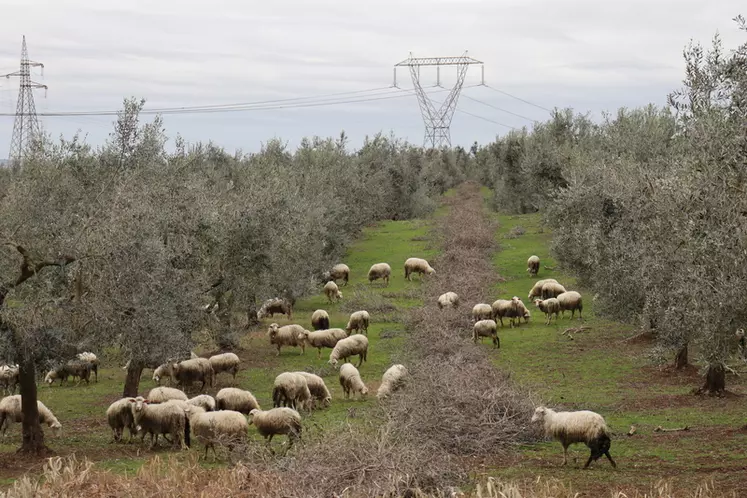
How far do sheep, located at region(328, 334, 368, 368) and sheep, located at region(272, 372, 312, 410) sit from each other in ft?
24.0

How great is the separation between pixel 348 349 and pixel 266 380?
11.7 ft

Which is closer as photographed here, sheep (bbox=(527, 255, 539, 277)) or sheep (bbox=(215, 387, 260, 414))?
sheep (bbox=(215, 387, 260, 414))

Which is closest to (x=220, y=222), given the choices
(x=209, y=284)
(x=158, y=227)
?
(x=209, y=284)

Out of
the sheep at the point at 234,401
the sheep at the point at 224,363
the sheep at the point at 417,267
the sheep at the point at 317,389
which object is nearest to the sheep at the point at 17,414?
the sheep at the point at 234,401

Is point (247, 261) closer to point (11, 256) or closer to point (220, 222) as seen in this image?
point (220, 222)

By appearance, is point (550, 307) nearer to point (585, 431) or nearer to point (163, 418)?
point (585, 431)

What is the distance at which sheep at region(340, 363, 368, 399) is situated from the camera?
1059 inches

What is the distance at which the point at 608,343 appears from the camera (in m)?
35.1

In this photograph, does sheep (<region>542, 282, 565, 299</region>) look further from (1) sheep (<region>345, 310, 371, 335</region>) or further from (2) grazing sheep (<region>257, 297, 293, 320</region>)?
(2) grazing sheep (<region>257, 297, 293, 320</region>)

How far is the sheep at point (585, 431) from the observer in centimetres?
1777

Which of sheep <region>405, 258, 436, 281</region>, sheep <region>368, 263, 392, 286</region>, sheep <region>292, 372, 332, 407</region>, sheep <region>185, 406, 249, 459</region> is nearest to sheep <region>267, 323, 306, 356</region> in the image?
sheep <region>292, 372, 332, 407</region>

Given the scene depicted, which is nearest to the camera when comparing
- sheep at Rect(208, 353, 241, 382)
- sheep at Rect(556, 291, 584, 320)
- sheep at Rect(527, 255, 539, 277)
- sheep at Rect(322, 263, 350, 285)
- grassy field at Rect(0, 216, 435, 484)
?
grassy field at Rect(0, 216, 435, 484)

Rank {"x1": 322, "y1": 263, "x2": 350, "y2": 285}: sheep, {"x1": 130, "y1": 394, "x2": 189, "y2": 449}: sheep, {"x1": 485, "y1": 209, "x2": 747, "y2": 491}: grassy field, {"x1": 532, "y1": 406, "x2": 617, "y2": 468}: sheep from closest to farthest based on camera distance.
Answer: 1. {"x1": 485, "y1": 209, "x2": 747, "y2": 491}: grassy field
2. {"x1": 532, "y1": 406, "x2": 617, "y2": 468}: sheep
3. {"x1": 130, "y1": 394, "x2": 189, "y2": 449}: sheep
4. {"x1": 322, "y1": 263, "x2": 350, "y2": 285}: sheep

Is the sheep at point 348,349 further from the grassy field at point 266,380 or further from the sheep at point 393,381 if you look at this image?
the sheep at point 393,381
